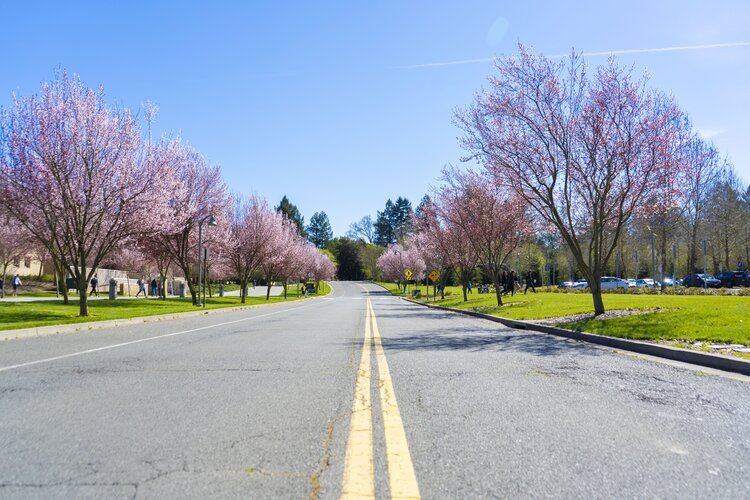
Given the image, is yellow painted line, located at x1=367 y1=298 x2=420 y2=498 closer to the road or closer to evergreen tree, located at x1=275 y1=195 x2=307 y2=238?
the road

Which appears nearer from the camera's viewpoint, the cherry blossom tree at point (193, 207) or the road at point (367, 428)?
the road at point (367, 428)

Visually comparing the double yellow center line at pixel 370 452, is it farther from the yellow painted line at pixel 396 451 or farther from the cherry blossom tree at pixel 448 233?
the cherry blossom tree at pixel 448 233

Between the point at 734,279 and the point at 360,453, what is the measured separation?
5406 cm

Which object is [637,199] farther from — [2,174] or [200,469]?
[2,174]

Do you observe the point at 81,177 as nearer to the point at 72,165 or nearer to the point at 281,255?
the point at 72,165

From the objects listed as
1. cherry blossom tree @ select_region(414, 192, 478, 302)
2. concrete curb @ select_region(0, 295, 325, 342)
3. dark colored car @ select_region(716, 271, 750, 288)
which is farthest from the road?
dark colored car @ select_region(716, 271, 750, 288)

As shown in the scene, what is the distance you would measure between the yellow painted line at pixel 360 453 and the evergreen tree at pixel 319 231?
15025 centimetres

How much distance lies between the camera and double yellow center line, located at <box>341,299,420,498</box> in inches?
123

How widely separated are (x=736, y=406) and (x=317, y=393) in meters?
4.33

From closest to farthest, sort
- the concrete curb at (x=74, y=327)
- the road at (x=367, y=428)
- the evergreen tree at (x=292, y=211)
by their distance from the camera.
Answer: the road at (x=367, y=428)
the concrete curb at (x=74, y=327)
the evergreen tree at (x=292, y=211)

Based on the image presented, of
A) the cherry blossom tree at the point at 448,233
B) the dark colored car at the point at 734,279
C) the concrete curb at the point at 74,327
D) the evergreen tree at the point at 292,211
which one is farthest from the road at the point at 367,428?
the evergreen tree at the point at 292,211

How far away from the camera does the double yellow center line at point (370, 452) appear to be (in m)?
3.12

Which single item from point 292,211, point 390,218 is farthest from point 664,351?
point 390,218

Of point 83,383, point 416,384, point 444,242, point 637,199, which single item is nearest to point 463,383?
point 416,384
